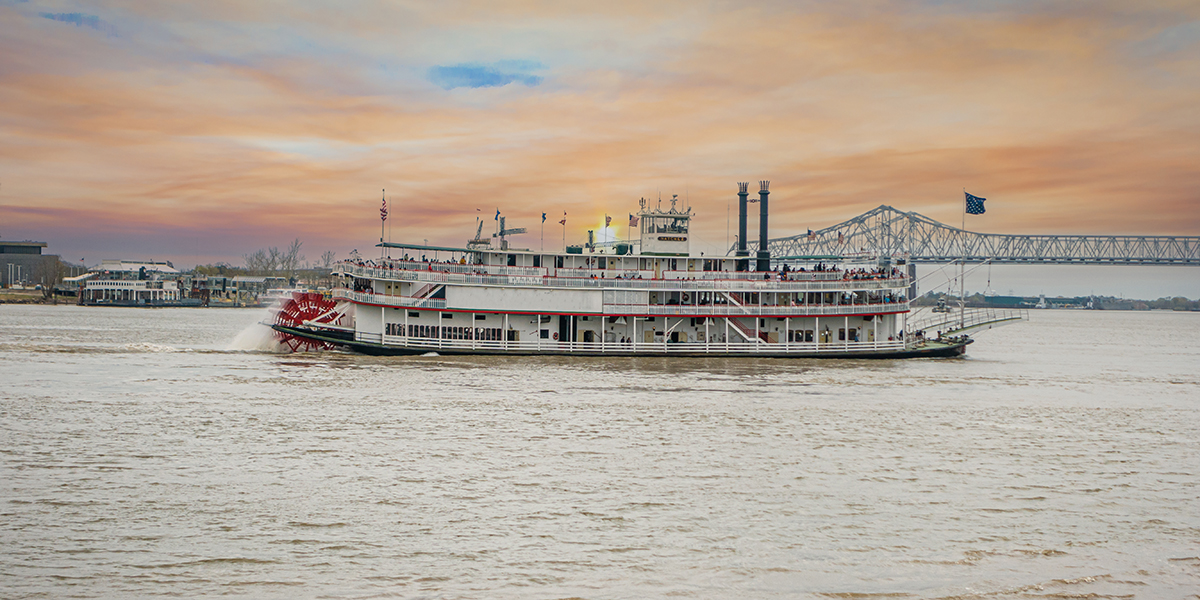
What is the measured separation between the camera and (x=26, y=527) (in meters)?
15.0

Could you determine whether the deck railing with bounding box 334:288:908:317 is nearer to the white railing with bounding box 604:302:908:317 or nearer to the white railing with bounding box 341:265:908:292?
the white railing with bounding box 604:302:908:317

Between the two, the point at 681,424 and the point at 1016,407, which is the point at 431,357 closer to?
the point at 681,424

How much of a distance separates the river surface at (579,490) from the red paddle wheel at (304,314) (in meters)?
11.0

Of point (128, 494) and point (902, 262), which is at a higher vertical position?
point (902, 262)

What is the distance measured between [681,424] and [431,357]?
74.8 ft

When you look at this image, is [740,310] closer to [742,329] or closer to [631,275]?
[742,329]

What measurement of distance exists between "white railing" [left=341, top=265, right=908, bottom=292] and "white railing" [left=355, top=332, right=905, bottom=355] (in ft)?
10.8

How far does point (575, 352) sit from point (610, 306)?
3357 millimetres

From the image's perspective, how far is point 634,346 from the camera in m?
49.1

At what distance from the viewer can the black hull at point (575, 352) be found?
151ft

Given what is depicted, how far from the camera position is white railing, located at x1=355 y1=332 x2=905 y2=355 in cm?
4694

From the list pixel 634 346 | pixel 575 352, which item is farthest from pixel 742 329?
pixel 575 352

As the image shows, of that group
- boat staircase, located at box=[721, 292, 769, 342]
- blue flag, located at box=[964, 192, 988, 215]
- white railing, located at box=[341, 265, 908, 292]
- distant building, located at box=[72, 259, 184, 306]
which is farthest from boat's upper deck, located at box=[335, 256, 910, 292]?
distant building, located at box=[72, 259, 184, 306]

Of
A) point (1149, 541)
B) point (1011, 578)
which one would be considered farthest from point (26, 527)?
point (1149, 541)
